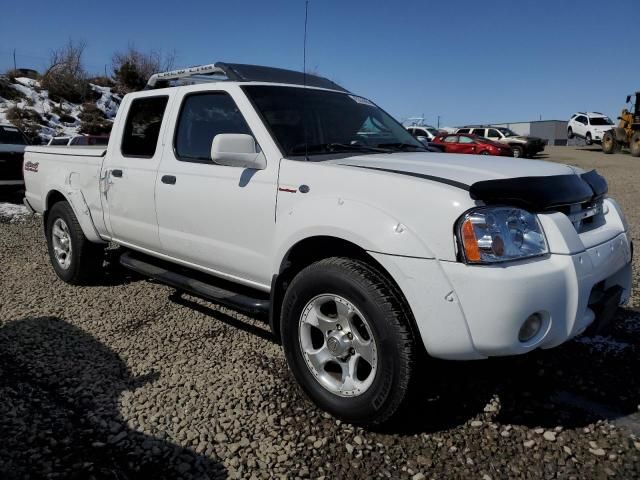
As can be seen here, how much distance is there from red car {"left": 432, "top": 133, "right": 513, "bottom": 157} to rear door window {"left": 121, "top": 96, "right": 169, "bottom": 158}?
20405mm

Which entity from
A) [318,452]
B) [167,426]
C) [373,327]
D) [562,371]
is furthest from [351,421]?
[562,371]

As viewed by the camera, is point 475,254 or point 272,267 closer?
point 475,254

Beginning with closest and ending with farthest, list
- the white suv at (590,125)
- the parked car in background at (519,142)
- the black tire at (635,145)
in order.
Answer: the black tire at (635,145), the parked car in background at (519,142), the white suv at (590,125)

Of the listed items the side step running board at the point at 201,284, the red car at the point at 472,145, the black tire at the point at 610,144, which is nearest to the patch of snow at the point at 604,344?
the side step running board at the point at 201,284

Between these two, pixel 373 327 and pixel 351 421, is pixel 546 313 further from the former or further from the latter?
pixel 351 421

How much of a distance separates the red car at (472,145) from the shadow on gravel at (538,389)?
816 inches

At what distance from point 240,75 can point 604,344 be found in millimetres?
3287

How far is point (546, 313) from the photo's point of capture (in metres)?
2.33

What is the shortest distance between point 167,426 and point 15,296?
3035mm

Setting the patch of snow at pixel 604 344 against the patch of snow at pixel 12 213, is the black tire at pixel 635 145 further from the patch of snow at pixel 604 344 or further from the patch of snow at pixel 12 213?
the patch of snow at pixel 12 213

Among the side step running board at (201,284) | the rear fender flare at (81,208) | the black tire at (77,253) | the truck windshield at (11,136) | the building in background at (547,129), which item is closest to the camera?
the side step running board at (201,284)

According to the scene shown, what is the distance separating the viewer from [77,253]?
4992mm

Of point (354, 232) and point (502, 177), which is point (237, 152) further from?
point (502, 177)

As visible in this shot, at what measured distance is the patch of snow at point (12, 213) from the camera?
939cm
